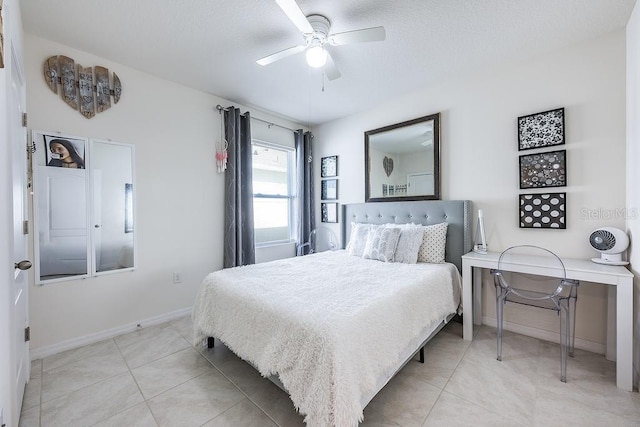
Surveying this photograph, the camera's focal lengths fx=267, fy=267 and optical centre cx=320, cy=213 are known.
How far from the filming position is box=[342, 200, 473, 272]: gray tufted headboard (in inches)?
107

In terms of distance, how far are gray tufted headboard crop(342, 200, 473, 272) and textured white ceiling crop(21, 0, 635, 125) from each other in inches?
54.3

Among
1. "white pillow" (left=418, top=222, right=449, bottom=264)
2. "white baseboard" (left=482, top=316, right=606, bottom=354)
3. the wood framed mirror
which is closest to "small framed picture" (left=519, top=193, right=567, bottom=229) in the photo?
"white pillow" (left=418, top=222, right=449, bottom=264)

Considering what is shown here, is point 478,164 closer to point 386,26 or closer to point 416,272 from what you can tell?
point 416,272

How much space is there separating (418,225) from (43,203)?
3.48m

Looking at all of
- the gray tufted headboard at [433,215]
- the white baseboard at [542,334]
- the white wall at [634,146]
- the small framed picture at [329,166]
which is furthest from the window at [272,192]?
the white wall at [634,146]

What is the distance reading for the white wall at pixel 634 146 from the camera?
178cm

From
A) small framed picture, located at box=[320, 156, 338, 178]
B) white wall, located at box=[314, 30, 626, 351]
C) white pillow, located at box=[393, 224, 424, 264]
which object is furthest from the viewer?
small framed picture, located at box=[320, 156, 338, 178]

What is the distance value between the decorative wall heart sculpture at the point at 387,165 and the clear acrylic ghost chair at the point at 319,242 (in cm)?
130

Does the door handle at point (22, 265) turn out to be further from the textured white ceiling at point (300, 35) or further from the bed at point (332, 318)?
the textured white ceiling at point (300, 35)

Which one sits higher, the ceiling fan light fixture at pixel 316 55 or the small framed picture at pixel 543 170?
the ceiling fan light fixture at pixel 316 55

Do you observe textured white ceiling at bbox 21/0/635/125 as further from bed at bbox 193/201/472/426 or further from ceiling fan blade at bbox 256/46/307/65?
bed at bbox 193/201/472/426

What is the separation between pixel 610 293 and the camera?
6.88 ft

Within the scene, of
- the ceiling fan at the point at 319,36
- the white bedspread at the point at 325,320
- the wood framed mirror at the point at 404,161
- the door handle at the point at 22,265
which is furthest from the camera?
the wood framed mirror at the point at 404,161

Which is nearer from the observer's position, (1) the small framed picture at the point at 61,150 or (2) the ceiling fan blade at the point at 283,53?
(2) the ceiling fan blade at the point at 283,53
